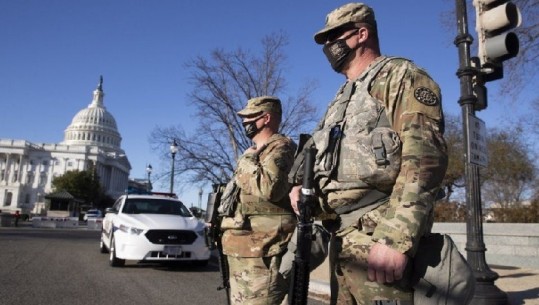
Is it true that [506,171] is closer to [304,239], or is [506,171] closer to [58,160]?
[304,239]

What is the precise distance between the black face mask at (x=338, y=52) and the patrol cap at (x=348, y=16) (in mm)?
69

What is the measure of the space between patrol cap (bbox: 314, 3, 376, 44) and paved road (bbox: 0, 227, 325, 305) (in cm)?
522

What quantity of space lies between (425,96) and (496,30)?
13.9 ft

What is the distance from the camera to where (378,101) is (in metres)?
2.08

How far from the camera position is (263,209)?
3340 mm

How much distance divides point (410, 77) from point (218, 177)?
833 inches

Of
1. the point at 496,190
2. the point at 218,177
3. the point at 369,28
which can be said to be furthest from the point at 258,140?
the point at 496,190

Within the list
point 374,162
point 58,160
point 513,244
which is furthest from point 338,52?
point 58,160

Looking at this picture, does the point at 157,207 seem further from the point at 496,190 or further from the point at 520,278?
the point at 496,190

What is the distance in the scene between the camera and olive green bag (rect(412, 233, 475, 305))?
1.77 metres

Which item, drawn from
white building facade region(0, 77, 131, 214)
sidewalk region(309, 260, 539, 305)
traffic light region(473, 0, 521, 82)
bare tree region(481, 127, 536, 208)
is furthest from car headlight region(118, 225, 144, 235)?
white building facade region(0, 77, 131, 214)

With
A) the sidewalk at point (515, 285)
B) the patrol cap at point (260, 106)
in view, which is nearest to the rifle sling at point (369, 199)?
the patrol cap at point (260, 106)

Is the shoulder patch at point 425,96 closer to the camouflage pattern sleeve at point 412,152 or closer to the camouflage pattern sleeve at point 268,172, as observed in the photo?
the camouflage pattern sleeve at point 412,152

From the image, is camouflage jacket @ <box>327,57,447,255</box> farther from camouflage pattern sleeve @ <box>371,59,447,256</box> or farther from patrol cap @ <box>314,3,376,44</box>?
patrol cap @ <box>314,3,376,44</box>
